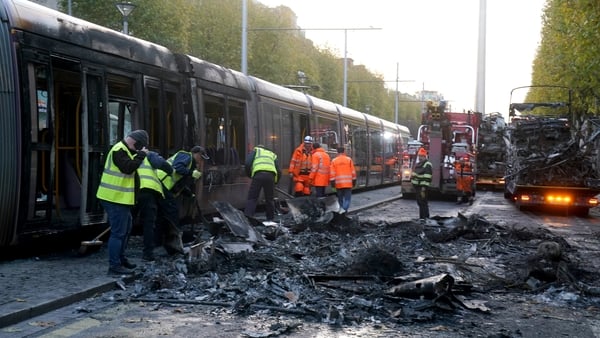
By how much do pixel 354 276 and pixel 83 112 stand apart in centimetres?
→ 410

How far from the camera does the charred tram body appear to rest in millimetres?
7836

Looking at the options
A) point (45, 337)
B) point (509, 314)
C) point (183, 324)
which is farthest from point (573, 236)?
point (45, 337)

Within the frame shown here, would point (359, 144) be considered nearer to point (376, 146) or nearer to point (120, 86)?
point (376, 146)

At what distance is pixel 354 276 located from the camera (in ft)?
26.0

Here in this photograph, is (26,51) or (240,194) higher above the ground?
(26,51)

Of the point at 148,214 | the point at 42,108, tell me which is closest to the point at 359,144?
the point at 148,214

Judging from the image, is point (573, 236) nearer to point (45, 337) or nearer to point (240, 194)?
point (240, 194)

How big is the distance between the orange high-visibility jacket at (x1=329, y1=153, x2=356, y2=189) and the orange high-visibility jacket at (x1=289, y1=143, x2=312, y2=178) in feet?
3.35

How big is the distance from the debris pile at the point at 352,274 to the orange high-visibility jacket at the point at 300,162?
4.86 meters

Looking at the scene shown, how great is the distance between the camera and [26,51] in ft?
26.2

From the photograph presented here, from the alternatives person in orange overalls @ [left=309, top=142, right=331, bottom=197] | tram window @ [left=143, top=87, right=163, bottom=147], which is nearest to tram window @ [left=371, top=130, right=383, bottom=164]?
person in orange overalls @ [left=309, top=142, right=331, bottom=197]

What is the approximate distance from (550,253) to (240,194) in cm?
Result: 754

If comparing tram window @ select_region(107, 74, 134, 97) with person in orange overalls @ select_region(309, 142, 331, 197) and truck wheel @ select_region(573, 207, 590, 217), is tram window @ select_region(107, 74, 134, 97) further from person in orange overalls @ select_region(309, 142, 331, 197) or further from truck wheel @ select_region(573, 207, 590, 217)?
truck wheel @ select_region(573, 207, 590, 217)

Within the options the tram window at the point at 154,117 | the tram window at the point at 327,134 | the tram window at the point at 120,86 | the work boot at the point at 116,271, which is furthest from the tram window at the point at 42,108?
the tram window at the point at 327,134
